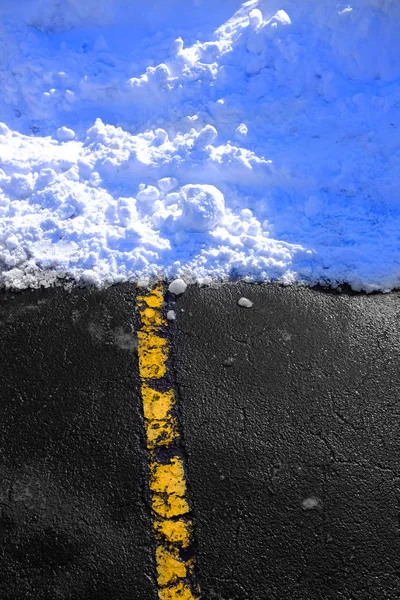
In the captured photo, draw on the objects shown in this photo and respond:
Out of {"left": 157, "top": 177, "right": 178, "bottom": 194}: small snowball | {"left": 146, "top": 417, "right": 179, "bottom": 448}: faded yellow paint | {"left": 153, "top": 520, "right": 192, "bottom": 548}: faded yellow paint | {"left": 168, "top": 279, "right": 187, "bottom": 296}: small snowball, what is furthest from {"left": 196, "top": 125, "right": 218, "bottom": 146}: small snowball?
{"left": 153, "top": 520, "right": 192, "bottom": 548}: faded yellow paint

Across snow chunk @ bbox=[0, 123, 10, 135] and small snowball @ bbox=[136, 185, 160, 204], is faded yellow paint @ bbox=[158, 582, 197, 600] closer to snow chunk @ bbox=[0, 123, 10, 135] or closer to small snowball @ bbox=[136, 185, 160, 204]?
small snowball @ bbox=[136, 185, 160, 204]

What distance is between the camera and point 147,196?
508 cm

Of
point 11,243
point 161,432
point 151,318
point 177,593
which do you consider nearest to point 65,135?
point 11,243

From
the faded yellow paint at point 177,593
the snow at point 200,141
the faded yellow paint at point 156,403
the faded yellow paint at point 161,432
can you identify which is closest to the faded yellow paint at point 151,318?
the snow at point 200,141

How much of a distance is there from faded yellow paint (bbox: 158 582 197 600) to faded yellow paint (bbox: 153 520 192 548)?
22cm

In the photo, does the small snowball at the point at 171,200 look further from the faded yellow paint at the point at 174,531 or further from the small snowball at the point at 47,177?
the faded yellow paint at the point at 174,531

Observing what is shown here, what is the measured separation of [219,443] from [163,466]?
382 mm

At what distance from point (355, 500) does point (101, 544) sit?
1.51 meters

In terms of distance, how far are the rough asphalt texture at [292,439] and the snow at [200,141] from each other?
0.42m

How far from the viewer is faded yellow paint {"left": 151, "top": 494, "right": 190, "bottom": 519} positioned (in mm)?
3496

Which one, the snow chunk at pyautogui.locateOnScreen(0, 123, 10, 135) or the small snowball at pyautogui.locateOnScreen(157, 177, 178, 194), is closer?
the small snowball at pyautogui.locateOnScreen(157, 177, 178, 194)

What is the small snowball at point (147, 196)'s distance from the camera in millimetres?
5082

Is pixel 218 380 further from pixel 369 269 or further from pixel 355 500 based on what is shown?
pixel 369 269

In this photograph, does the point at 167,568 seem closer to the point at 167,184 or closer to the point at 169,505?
the point at 169,505
